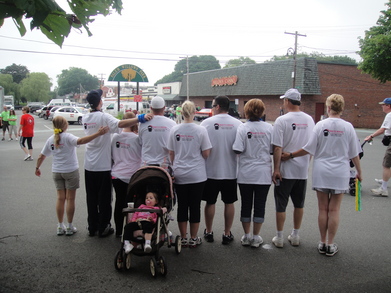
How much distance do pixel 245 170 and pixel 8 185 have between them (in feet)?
21.7

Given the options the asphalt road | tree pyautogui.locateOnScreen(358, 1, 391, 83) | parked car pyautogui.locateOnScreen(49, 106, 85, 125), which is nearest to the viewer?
the asphalt road

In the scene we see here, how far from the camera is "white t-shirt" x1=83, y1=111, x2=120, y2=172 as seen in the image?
498 cm

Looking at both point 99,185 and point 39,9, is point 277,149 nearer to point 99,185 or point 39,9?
point 99,185

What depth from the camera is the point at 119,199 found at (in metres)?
4.96

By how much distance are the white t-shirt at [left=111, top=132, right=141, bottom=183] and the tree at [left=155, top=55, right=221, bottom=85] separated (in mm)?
101286

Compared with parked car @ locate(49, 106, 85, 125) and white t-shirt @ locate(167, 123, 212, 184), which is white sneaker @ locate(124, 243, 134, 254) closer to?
white t-shirt @ locate(167, 123, 212, 184)

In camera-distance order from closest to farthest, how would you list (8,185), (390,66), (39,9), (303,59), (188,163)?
(39,9) < (188,163) < (8,185) < (390,66) < (303,59)

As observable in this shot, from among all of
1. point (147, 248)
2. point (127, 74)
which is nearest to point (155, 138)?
point (147, 248)

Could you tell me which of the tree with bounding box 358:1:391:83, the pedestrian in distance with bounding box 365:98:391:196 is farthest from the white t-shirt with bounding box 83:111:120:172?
the tree with bounding box 358:1:391:83

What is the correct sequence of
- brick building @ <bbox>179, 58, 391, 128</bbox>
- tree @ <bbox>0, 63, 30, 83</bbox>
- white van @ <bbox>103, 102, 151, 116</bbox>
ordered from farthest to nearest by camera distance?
tree @ <bbox>0, 63, 30, 83</bbox> → white van @ <bbox>103, 102, 151, 116</bbox> → brick building @ <bbox>179, 58, 391, 128</bbox>

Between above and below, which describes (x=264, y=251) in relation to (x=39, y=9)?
below

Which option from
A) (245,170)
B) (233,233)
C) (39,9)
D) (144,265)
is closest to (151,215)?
(144,265)

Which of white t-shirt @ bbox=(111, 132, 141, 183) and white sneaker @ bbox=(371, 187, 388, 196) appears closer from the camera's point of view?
white t-shirt @ bbox=(111, 132, 141, 183)

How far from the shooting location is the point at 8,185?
8.48 m
